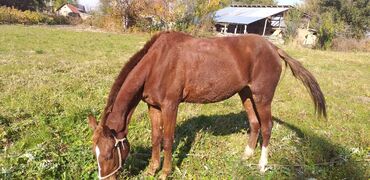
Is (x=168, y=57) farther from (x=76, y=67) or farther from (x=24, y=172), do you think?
(x=76, y=67)

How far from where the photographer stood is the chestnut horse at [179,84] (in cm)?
329

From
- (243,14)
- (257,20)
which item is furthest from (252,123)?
(243,14)

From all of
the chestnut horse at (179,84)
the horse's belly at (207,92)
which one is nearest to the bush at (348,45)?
the chestnut horse at (179,84)

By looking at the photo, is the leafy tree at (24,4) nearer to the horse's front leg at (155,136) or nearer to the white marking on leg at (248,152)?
the horse's front leg at (155,136)

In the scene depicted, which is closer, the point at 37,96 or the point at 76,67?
the point at 37,96

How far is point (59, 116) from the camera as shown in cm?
516

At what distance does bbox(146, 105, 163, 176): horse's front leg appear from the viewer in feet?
13.0

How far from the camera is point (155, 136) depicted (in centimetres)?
400

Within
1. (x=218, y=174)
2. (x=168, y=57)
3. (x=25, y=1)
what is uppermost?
(x=25, y=1)

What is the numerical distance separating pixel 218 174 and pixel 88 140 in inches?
75.5

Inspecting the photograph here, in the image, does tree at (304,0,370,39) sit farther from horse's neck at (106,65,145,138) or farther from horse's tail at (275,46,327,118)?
horse's neck at (106,65,145,138)

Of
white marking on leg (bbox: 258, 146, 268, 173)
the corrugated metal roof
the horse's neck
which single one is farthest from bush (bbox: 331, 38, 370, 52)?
the horse's neck

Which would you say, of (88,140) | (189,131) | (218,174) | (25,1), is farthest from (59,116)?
(25,1)

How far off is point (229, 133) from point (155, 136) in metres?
1.82
